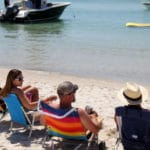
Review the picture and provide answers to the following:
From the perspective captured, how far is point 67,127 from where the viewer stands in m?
5.00

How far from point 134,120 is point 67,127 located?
96cm

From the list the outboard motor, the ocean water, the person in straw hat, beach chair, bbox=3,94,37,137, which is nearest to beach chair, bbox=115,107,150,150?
the person in straw hat

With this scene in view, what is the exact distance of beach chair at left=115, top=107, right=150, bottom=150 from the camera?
4.30 m

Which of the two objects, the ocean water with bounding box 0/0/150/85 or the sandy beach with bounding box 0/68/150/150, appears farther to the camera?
the ocean water with bounding box 0/0/150/85

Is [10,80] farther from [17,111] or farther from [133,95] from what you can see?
[133,95]

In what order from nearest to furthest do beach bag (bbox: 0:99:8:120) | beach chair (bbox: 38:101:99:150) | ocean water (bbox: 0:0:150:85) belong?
1. beach chair (bbox: 38:101:99:150)
2. beach bag (bbox: 0:99:8:120)
3. ocean water (bbox: 0:0:150:85)

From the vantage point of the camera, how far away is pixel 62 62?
15438mm

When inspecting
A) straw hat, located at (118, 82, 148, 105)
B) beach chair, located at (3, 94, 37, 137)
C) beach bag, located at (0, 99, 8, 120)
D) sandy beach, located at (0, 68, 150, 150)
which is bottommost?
sandy beach, located at (0, 68, 150, 150)

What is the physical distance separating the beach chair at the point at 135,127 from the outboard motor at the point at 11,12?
89.5 ft

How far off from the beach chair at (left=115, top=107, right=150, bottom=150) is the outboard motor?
1074 inches

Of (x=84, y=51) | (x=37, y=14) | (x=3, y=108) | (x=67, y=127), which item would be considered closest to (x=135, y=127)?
(x=67, y=127)

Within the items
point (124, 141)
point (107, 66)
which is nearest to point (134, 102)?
point (124, 141)

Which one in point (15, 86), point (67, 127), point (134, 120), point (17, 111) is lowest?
point (17, 111)

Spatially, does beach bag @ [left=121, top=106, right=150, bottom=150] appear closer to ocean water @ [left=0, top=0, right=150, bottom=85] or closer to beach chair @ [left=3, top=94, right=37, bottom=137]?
beach chair @ [left=3, top=94, right=37, bottom=137]
